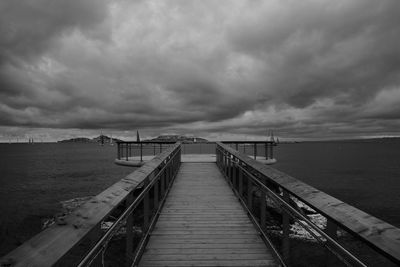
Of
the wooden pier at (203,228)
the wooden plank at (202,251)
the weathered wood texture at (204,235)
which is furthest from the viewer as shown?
the wooden plank at (202,251)

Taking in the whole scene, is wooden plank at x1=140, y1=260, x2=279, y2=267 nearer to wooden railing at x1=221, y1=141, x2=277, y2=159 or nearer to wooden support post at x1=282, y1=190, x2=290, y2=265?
wooden support post at x1=282, y1=190, x2=290, y2=265

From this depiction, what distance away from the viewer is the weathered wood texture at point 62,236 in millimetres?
1206

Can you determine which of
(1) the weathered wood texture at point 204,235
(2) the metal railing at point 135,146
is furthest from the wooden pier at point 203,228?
(2) the metal railing at point 135,146

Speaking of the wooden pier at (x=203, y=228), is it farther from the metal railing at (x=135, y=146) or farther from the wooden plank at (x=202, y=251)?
the metal railing at (x=135, y=146)

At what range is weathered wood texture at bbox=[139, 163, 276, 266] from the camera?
3330 mm

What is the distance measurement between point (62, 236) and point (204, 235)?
116 inches

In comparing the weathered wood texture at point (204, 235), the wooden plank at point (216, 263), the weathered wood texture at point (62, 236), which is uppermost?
the weathered wood texture at point (62, 236)

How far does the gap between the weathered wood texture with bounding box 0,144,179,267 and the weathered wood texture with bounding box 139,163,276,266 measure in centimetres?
152

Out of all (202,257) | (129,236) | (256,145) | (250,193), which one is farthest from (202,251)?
(256,145)

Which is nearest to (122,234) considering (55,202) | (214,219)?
(214,219)

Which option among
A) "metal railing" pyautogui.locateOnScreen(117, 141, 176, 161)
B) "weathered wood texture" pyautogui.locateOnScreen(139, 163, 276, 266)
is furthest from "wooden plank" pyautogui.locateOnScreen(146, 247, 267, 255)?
"metal railing" pyautogui.locateOnScreen(117, 141, 176, 161)

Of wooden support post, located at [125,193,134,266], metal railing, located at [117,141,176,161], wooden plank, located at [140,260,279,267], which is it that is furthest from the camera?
metal railing, located at [117,141,176,161]

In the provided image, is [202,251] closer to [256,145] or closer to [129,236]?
[129,236]

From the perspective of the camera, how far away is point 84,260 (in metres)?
1.54
